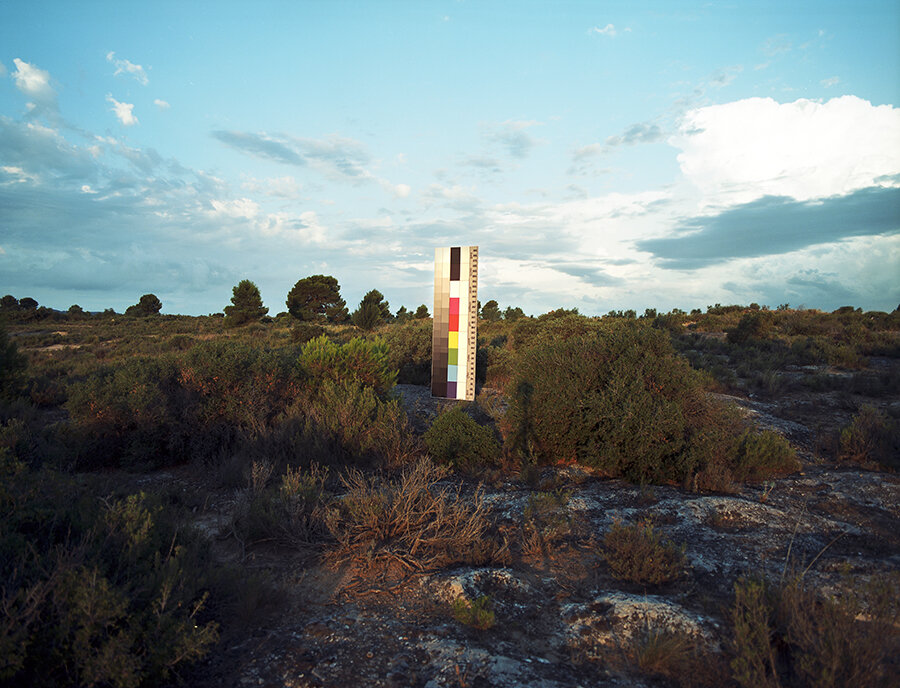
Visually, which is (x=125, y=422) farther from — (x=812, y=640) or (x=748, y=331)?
(x=748, y=331)

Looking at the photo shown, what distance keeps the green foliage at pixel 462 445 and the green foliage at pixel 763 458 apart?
303 centimetres

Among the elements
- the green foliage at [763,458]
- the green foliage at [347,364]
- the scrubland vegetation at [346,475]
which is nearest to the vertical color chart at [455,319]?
the scrubland vegetation at [346,475]

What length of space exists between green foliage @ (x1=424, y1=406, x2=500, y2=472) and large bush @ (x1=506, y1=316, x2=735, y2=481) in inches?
18.1

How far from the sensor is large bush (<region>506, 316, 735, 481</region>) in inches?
245

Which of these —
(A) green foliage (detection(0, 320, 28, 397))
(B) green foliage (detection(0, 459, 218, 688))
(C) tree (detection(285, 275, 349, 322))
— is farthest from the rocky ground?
(C) tree (detection(285, 275, 349, 322))

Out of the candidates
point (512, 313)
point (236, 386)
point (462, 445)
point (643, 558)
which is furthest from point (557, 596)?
point (512, 313)

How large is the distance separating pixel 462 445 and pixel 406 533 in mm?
2621

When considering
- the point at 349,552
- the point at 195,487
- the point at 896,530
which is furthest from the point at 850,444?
the point at 195,487

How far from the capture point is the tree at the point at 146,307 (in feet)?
166

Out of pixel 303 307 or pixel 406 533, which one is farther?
pixel 303 307

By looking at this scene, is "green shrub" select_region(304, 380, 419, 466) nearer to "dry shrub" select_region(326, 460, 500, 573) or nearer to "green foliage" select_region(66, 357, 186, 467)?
"green foliage" select_region(66, 357, 186, 467)

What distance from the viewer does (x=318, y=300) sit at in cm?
4612

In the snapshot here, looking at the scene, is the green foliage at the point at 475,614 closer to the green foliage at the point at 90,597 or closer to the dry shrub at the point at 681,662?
the dry shrub at the point at 681,662

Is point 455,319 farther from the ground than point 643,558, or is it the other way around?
point 455,319
